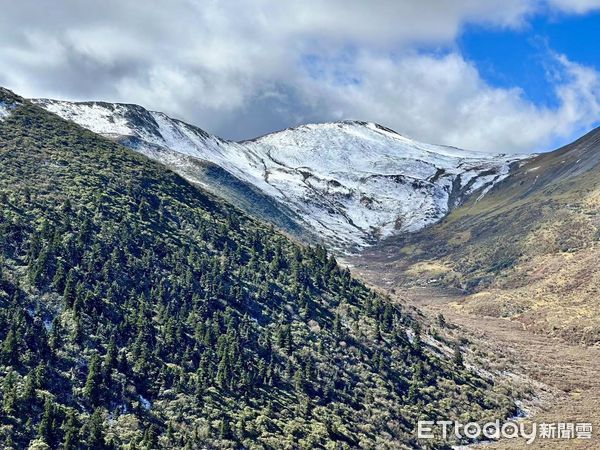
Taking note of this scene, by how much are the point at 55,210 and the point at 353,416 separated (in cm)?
3350

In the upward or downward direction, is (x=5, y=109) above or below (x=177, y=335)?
above

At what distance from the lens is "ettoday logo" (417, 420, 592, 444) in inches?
1661

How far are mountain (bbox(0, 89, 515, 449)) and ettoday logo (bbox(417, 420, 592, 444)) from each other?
1428 mm

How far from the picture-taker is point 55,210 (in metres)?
54.2

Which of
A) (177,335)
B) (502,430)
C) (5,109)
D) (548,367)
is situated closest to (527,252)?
(548,367)

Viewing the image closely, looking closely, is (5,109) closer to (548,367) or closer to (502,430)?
(502,430)

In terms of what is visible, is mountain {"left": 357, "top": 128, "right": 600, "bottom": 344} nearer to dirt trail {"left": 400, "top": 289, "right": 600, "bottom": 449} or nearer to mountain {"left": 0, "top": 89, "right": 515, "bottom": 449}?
dirt trail {"left": 400, "top": 289, "right": 600, "bottom": 449}

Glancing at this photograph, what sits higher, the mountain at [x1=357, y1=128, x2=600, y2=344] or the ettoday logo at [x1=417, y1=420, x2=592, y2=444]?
the mountain at [x1=357, y1=128, x2=600, y2=344]

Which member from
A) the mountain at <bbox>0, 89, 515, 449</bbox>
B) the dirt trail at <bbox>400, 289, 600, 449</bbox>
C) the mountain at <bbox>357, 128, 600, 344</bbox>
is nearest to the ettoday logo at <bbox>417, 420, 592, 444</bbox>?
the dirt trail at <bbox>400, 289, 600, 449</bbox>

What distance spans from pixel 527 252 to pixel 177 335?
291ft

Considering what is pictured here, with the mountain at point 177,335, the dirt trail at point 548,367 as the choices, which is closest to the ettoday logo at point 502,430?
the dirt trail at point 548,367

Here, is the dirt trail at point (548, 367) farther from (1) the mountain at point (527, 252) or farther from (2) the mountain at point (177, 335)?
(2) the mountain at point (177, 335)

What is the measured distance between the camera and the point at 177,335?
144ft

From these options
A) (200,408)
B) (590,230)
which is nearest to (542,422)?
(200,408)
